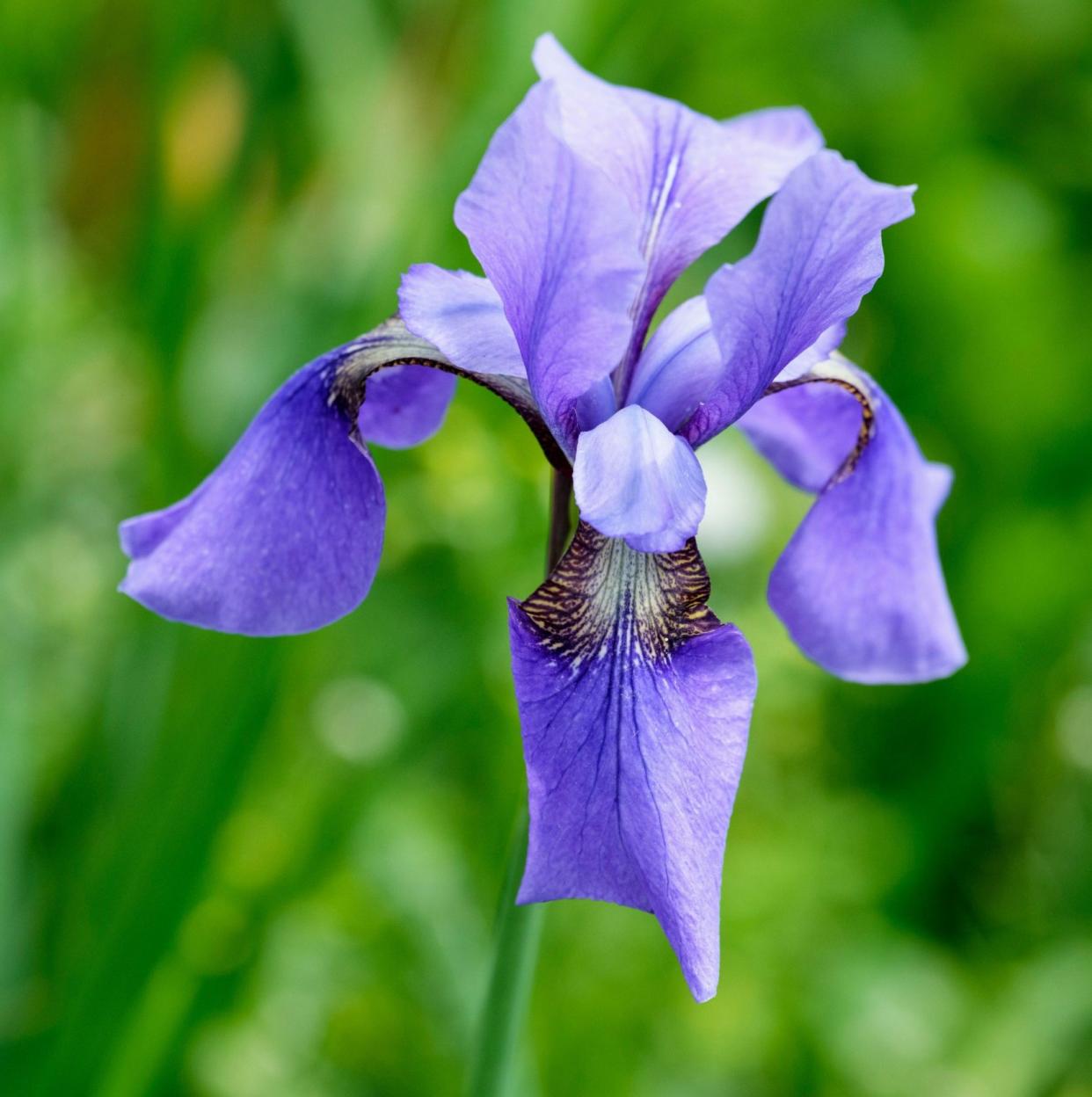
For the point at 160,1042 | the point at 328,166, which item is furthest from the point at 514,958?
the point at 328,166

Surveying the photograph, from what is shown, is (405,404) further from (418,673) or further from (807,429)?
(418,673)

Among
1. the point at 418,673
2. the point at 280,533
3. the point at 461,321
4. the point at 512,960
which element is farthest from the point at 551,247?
the point at 418,673

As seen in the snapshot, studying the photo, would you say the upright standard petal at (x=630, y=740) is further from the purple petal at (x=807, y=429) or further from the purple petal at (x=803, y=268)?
the purple petal at (x=807, y=429)

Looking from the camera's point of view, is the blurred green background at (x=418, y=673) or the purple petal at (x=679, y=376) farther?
the blurred green background at (x=418, y=673)

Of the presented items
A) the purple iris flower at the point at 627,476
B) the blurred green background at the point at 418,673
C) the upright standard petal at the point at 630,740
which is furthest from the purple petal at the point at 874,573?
the blurred green background at the point at 418,673

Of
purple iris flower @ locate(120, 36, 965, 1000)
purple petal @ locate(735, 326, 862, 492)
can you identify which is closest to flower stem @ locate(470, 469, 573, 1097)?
purple iris flower @ locate(120, 36, 965, 1000)
